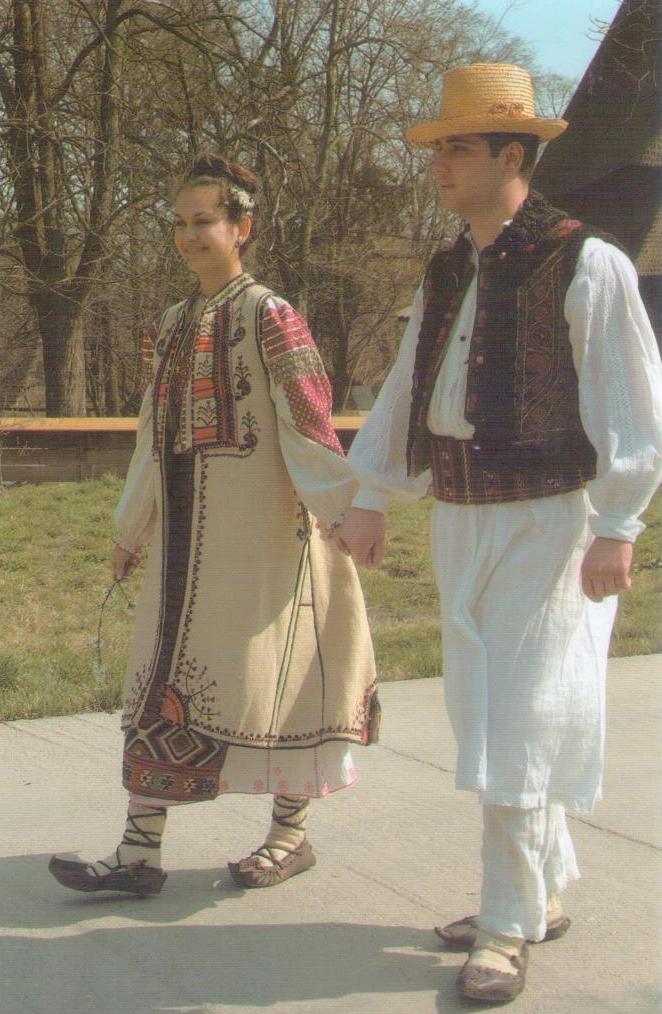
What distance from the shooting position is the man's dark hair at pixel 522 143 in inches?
117

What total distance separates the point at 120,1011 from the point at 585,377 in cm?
158

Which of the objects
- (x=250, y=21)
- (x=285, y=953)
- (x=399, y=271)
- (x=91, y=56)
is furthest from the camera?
(x=399, y=271)

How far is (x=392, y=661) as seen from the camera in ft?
21.2

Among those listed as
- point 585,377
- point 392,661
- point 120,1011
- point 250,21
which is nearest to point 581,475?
point 585,377

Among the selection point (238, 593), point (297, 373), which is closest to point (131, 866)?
point (238, 593)

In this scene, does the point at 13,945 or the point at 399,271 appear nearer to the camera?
the point at 13,945

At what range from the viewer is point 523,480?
9.52ft

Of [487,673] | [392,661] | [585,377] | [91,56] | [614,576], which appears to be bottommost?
[392,661]

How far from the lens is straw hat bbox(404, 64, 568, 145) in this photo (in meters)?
2.95

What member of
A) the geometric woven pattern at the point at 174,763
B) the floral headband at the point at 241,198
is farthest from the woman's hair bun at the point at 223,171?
the geometric woven pattern at the point at 174,763

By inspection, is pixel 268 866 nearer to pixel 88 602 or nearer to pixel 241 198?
pixel 241 198

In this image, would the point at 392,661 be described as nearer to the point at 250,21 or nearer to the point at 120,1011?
the point at 120,1011

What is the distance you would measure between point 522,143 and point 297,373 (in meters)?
0.83

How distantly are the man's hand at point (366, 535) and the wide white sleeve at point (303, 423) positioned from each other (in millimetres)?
200
